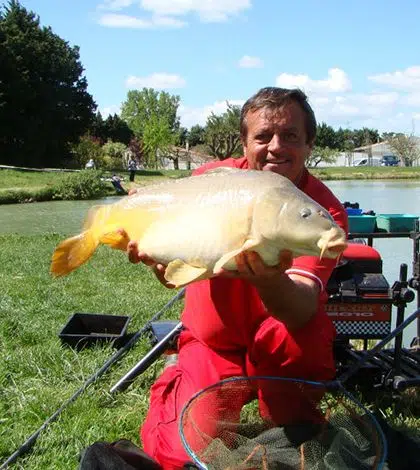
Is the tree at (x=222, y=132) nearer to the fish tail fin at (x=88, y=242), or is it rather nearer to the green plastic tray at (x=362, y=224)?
the green plastic tray at (x=362, y=224)

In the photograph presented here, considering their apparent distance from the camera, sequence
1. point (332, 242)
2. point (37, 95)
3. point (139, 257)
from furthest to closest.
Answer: point (37, 95)
point (139, 257)
point (332, 242)

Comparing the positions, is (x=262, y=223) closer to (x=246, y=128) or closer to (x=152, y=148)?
(x=246, y=128)

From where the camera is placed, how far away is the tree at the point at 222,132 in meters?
40.2

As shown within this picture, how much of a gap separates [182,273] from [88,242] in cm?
47

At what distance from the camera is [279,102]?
83.7 inches

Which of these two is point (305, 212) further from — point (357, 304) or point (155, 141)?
point (155, 141)

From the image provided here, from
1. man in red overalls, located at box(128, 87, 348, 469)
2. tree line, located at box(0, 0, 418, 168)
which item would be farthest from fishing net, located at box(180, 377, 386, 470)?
tree line, located at box(0, 0, 418, 168)

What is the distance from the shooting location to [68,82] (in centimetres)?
3528

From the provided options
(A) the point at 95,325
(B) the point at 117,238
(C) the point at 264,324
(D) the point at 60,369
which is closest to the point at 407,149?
(A) the point at 95,325

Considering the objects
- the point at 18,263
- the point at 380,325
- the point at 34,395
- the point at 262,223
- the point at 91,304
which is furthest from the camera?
the point at 18,263

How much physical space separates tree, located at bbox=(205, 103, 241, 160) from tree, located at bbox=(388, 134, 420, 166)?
72.2 ft

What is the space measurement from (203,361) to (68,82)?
1383 inches

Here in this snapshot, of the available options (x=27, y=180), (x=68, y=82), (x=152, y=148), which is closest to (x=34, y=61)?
(x=68, y=82)

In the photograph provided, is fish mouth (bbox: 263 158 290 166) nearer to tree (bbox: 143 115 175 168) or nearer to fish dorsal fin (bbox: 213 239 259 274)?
fish dorsal fin (bbox: 213 239 259 274)
